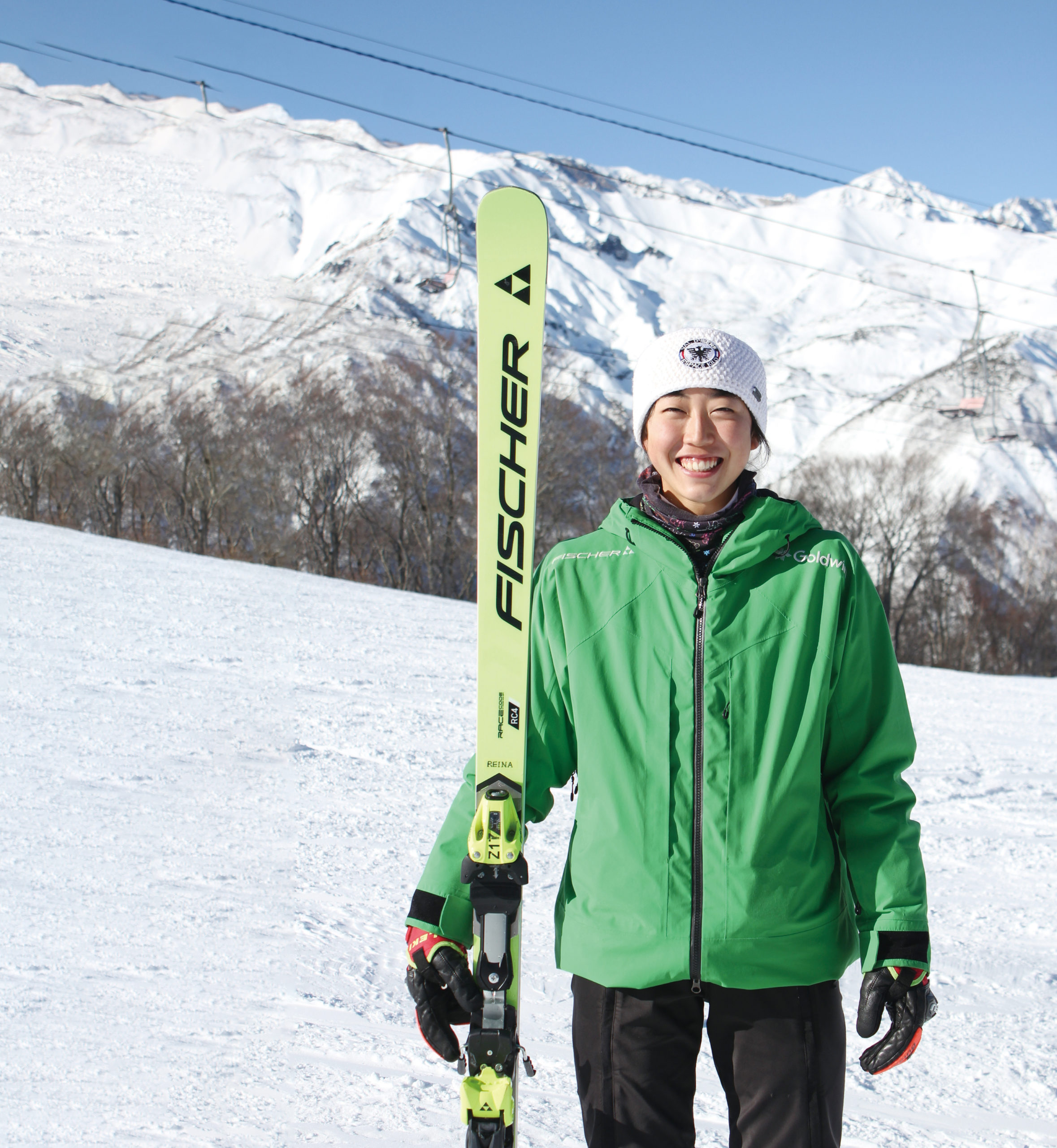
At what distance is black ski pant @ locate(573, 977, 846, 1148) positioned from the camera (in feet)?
4.14

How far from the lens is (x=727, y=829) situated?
1.27 metres

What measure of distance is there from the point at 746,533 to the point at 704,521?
7 cm

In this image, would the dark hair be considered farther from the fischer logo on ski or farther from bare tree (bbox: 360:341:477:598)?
bare tree (bbox: 360:341:477:598)

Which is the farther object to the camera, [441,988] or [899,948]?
[441,988]

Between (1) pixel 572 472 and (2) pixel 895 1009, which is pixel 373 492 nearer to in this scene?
(1) pixel 572 472

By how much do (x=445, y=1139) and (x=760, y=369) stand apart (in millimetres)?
1766

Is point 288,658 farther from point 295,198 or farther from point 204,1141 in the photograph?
point 295,198

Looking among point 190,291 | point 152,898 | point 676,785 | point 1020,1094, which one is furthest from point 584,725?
point 190,291

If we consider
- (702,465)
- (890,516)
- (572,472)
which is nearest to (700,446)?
(702,465)

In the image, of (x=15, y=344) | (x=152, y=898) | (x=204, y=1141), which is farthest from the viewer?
(x=15, y=344)

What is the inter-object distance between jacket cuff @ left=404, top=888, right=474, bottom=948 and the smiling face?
0.71 metres

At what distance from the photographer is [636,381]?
154 cm

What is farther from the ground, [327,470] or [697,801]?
[327,470]

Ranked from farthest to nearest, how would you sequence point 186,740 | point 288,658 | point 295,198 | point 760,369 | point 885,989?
point 295,198 → point 288,658 → point 186,740 → point 760,369 → point 885,989
